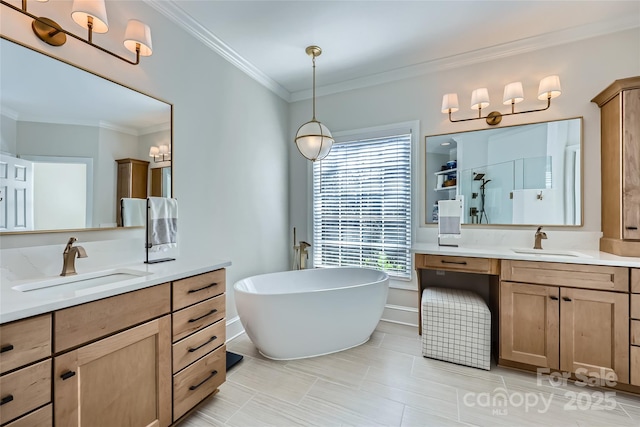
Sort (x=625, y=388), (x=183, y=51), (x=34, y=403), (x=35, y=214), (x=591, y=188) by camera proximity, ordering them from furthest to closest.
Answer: (x=591, y=188)
(x=183, y=51)
(x=625, y=388)
(x=35, y=214)
(x=34, y=403)

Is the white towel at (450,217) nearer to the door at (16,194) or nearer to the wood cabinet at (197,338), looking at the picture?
the wood cabinet at (197,338)

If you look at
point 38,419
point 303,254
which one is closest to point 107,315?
point 38,419

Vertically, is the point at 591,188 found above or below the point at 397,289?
above

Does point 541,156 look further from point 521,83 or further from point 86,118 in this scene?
point 86,118

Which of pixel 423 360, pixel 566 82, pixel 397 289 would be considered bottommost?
pixel 423 360

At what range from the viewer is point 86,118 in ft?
5.46

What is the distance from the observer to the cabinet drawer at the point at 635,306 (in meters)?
1.80

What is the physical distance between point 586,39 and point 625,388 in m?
2.77

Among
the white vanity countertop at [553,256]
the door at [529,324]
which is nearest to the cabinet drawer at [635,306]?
the white vanity countertop at [553,256]

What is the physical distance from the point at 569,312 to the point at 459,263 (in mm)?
756

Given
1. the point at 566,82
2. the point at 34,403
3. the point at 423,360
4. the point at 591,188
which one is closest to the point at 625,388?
the point at 423,360

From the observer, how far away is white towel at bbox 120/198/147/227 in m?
1.87

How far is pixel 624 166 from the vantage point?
2.07 meters

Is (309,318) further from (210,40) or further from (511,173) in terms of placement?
(210,40)
